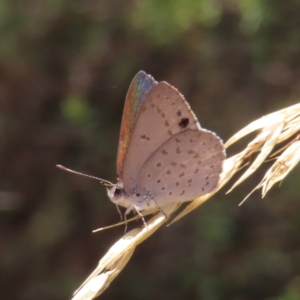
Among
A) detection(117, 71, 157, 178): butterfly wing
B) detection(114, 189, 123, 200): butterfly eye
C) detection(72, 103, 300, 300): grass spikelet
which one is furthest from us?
detection(114, 189, 123, 200): butterfly eye

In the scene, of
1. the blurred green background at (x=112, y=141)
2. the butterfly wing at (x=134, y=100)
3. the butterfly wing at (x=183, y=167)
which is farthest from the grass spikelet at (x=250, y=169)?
the blurred green background at (x=112, y=141)

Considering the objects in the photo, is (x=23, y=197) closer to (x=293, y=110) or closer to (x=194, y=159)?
(x=194, y=159)

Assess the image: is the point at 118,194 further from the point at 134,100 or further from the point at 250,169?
the point at 250,169

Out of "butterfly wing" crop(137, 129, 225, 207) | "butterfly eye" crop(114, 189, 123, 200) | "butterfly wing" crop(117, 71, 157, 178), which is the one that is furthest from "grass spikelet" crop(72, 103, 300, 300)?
"butterfly eye" crop(114, 189, 123, 200)

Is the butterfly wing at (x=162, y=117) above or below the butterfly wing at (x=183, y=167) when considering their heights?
above

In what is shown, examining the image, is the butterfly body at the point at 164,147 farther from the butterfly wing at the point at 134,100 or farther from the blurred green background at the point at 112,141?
the blurred green background at the point at 112,141

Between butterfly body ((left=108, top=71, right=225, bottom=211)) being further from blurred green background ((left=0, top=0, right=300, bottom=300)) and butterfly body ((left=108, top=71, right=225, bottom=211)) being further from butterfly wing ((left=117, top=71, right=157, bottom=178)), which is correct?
blurred green background ((left=0, top=0, right=300, bottom=300))
